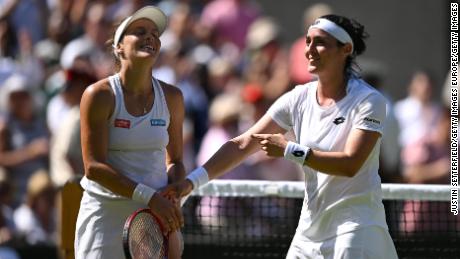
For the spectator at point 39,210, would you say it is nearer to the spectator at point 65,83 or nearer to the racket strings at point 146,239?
the spectator at point 65,83

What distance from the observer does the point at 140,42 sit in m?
6.75

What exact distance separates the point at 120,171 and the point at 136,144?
0.55 ft

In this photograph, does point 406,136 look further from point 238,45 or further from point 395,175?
point 238,45

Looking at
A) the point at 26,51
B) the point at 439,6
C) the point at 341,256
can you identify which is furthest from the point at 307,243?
the point at 439,6

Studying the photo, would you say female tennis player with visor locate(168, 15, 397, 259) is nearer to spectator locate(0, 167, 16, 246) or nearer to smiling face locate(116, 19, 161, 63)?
smiling face locate(116, 19, 161, 63)

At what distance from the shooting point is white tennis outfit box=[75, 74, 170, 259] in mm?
6695

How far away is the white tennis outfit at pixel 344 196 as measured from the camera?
6672 millimetres

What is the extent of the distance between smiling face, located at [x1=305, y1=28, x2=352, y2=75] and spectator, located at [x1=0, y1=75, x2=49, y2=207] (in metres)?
5.98

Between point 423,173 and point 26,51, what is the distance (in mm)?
4486

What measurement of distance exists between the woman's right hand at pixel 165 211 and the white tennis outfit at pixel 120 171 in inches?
6.7

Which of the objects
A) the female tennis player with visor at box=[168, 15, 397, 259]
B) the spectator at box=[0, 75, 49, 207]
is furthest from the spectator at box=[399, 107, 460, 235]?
the female tennis player with visor at box=[168, 15, 397, 259]

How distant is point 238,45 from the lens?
568 inches

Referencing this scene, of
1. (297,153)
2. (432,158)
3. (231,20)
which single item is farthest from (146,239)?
(231,20)

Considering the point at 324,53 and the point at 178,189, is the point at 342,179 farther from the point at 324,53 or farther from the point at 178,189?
the point at 178,189
